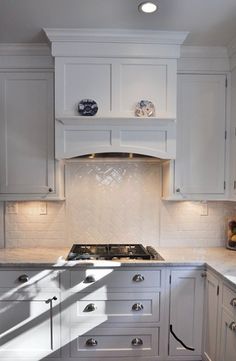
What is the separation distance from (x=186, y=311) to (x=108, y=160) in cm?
145

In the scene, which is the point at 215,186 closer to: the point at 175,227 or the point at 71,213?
the point at 175,227

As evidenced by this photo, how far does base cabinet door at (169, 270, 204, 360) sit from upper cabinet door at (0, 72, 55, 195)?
56.2 inches

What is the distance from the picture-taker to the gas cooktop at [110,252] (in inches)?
92.2

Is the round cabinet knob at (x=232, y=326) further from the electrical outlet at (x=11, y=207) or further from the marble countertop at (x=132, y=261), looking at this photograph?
the electrical outlet at (x=11, y=207)

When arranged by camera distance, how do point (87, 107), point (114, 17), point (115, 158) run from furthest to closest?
point (115, 158), point (87, 107), point (114, 17)

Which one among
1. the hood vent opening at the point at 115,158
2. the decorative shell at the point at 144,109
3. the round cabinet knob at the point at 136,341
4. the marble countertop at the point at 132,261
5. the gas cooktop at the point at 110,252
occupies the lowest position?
the round cabinet knob at the point at 136,341

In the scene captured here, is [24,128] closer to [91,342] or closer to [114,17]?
[114,17]

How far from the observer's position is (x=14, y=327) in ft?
7.41

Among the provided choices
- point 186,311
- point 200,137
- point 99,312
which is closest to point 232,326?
point 186,311

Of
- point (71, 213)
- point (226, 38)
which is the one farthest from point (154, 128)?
point (71, 213)

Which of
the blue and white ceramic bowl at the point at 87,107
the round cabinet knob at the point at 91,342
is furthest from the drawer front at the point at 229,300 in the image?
the blue and white ceramic bowl at the point at 87,107

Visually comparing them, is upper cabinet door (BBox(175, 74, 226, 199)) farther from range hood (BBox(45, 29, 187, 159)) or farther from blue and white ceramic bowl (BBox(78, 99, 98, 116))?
blue and white ceramic bowl (BBox(78, 99, 98, 116))

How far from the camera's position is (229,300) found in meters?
1.88

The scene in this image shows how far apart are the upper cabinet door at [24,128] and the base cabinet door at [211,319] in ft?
5.21
